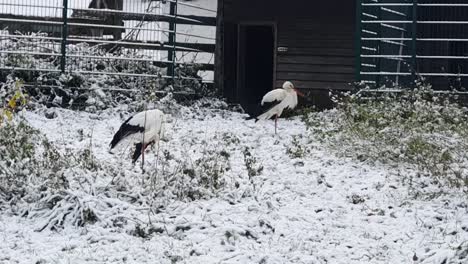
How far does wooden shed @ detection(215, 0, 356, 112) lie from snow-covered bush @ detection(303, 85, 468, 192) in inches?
141

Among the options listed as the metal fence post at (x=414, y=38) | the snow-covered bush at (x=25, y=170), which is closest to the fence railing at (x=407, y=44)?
the metal fence post at (x=414, y=38)

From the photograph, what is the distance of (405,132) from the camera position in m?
12.1

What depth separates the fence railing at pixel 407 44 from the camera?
52.5 feet

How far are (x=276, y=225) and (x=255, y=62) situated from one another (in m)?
15.0

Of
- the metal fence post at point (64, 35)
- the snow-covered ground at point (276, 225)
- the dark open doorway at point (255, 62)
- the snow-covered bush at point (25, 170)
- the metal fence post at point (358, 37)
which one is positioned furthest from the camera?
the dark open doorway at point (255, 62)

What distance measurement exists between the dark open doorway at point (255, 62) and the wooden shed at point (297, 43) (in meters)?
0.07

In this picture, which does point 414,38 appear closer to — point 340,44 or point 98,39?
point 340,44

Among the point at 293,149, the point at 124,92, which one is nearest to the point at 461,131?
the point at 293,149

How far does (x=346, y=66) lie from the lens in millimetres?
18766

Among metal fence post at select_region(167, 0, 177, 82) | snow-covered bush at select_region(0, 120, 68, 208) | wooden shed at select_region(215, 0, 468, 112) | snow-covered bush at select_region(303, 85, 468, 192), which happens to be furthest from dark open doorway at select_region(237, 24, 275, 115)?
snow-covered bush at select_region(0, 120, 68, 208)

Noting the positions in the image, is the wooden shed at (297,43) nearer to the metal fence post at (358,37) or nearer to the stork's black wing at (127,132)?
the metal fence post at (358,37)

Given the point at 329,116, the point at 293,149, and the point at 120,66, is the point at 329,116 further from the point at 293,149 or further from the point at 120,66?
the point at 120,66

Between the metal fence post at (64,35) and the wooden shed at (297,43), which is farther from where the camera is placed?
the wooden shed at (297,43)

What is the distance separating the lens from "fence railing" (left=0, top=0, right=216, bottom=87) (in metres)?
16.9
